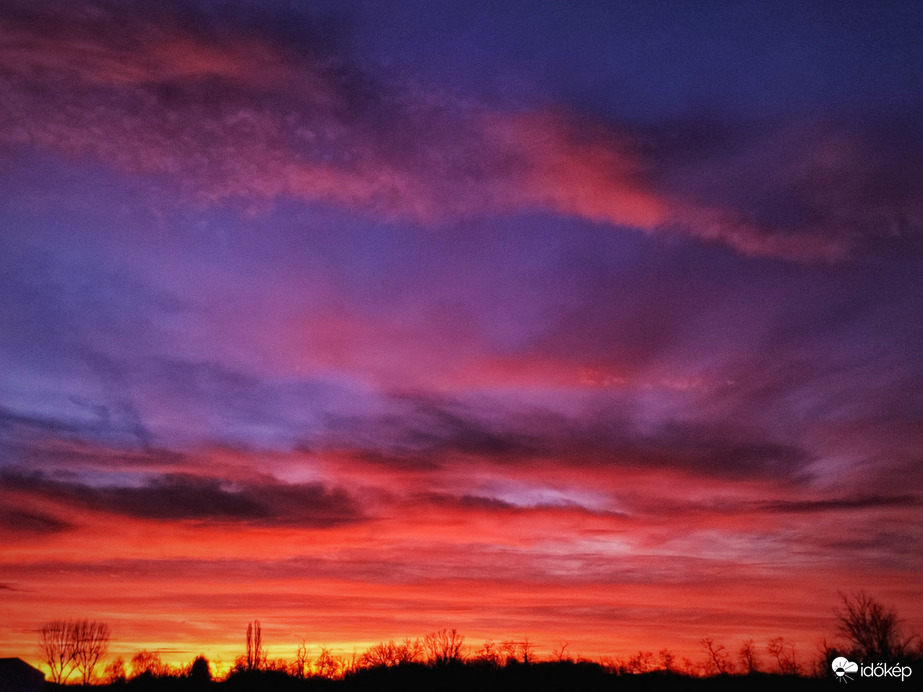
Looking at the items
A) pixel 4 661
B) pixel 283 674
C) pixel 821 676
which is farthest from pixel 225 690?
pixel 821 676

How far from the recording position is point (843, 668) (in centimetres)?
5788

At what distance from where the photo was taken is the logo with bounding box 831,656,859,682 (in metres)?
55.6

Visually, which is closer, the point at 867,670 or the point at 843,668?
the point at 867,670

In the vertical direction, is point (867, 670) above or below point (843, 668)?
below

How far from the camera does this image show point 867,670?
5719cm

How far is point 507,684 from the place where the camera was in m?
56.3

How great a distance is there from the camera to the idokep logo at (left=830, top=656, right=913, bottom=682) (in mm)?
53875

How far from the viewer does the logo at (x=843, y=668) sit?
5559 centimetres

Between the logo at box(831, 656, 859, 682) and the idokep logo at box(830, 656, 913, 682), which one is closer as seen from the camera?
the idokep logo at box(830, 656, 913, 682)

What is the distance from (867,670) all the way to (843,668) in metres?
1.53

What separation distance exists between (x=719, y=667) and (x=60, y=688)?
220 ft

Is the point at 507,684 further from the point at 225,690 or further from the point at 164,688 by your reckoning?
the point at 164,688

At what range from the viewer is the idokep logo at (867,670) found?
177 ft

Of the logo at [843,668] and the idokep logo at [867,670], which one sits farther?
the logo at [843,668]
